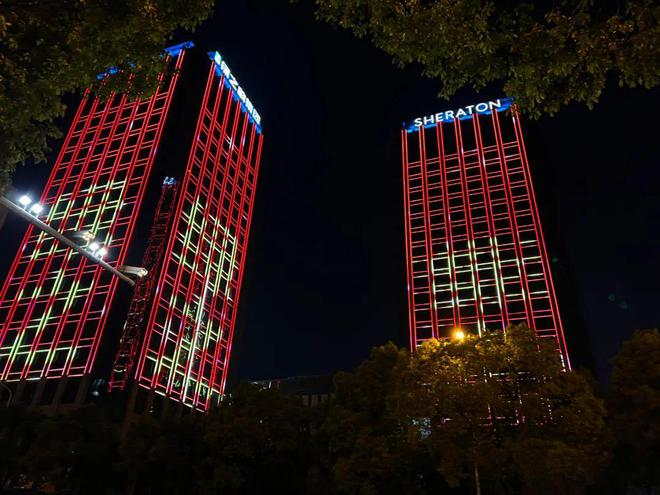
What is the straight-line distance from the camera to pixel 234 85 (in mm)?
74188

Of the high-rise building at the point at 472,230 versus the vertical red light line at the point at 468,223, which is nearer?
the high-rise building at the point at 472,230

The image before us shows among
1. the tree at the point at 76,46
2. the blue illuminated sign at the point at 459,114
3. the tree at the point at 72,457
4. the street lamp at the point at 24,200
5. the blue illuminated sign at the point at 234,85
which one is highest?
the blue illuminated sign at the point at 234,85

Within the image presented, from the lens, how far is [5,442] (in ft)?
102

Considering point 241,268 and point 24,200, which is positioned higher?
point 241,268

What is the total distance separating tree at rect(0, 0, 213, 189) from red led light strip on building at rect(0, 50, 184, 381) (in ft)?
137

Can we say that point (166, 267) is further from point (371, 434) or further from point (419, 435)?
point (419, 435)

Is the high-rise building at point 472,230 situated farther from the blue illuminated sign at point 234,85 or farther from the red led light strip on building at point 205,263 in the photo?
the blue illuminated sign at point 234,85

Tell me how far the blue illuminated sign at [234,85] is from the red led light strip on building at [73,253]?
6.03 meters

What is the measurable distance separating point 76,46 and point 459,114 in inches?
2818

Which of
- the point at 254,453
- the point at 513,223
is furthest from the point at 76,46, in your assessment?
the point at 513,223

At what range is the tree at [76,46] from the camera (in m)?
8.15

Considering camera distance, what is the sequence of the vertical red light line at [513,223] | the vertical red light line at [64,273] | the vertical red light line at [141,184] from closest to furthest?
1. the vertical red light line at [141,184]
2. the vertical red light line at [64,273]
3. the vertical red light line at [513,223]

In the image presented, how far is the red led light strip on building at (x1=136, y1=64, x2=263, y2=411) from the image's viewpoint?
52.1 metres

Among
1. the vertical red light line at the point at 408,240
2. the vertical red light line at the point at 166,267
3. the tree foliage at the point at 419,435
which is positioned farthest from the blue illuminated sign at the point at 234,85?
the tree foliage at the point at 419,435
